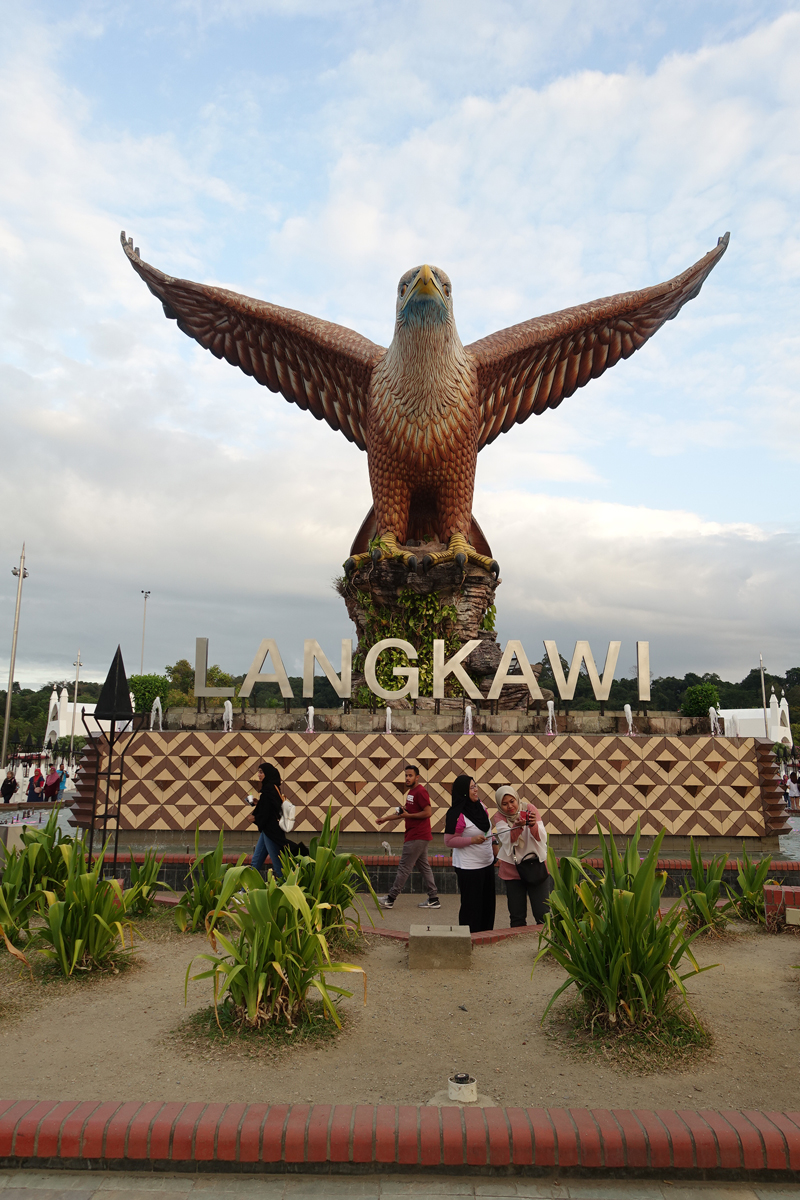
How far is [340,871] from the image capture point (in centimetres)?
566

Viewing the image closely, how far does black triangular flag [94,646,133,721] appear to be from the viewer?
709 centimetres

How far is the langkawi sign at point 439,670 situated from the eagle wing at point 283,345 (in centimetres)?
527

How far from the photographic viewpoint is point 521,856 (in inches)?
245

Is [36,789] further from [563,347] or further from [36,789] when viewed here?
[563,347]

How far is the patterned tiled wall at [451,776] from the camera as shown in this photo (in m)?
11.4

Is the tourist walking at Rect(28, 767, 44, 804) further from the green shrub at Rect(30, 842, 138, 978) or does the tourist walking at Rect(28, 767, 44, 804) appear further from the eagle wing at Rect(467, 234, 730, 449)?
the green shrub at Rect(30, 842, 138, 978)

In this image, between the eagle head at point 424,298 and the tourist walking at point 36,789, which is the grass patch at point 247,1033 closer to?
the eagle head at point 424,298

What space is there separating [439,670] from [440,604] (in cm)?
199

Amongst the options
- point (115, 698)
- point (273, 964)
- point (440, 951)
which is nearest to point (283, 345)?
point (115, 698)

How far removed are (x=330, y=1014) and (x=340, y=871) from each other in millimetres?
1668

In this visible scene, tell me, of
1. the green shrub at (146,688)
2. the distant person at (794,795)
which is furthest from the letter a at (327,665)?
the green shrub at (146,688)

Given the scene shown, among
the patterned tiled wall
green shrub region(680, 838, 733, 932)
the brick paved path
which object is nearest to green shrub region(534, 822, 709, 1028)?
the brick paved path

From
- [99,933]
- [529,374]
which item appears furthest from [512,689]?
[99,933]

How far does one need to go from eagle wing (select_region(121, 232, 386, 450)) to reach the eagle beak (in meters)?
2.07
